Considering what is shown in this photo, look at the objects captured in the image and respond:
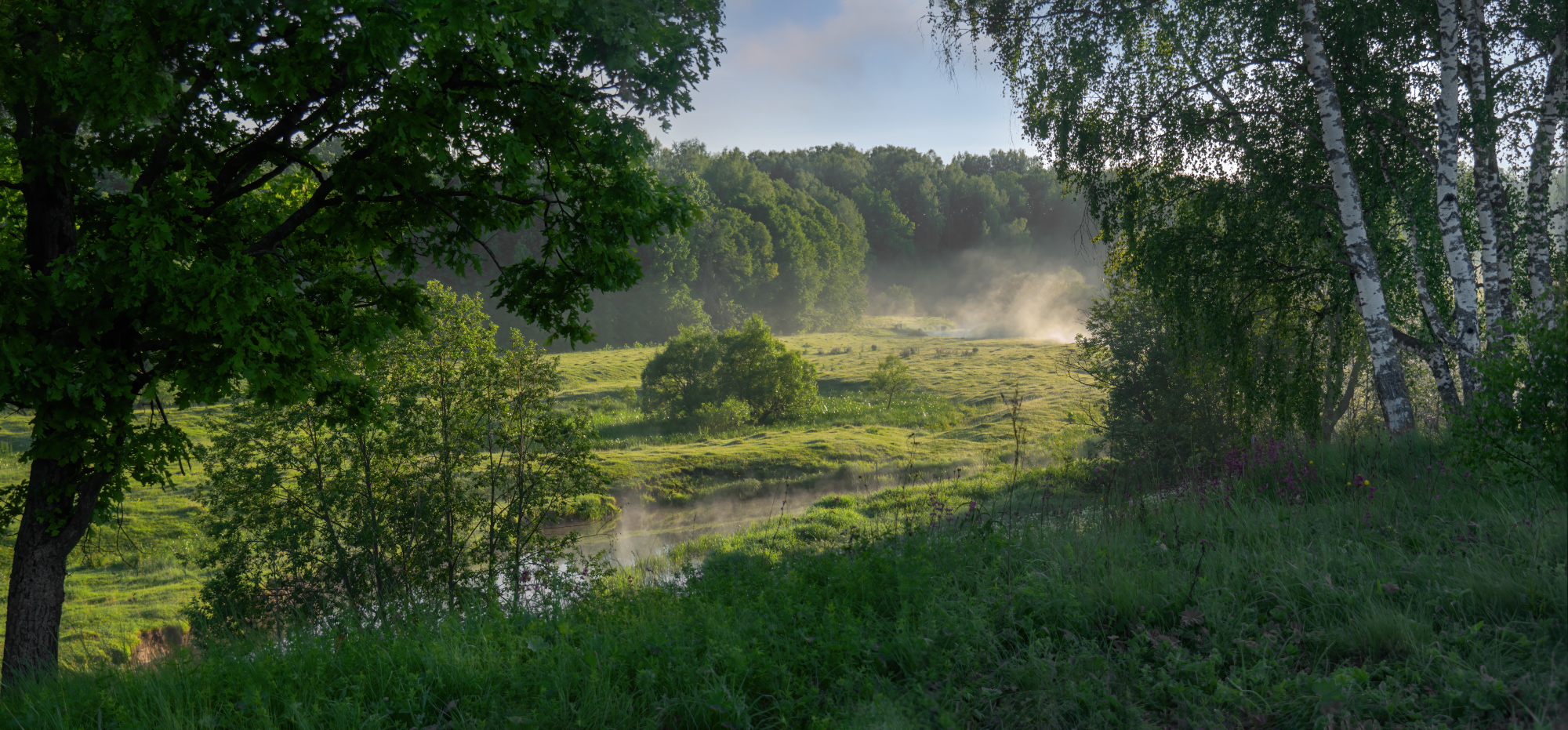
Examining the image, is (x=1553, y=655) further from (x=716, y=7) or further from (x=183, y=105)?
(x=183, y=105)

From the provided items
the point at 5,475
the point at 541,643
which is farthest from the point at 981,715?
the point at 5,475

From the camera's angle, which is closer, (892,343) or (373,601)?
(373,601)

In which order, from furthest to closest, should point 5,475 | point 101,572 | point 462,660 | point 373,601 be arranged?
point 5,475 < point 101,572 < point 373,601 < point 462,660

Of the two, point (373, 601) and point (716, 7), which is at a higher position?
point (716, 7)

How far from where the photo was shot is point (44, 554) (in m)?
6.69

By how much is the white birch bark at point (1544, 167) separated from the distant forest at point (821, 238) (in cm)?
4024

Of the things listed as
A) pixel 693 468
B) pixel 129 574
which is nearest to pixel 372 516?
pixel 129 574

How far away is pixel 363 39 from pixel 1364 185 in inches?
431

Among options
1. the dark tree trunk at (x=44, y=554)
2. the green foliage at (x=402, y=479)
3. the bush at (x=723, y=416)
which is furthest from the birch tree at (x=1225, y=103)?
the bush at (x=723, y=416)

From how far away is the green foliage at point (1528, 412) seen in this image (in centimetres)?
459

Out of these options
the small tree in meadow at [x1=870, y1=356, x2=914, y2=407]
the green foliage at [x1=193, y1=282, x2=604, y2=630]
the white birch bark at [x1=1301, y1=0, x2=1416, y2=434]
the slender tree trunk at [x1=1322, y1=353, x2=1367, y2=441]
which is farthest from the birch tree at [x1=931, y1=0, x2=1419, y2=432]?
the small tree in meadow at [x1=870, y1=356, x2=914, y2=407]

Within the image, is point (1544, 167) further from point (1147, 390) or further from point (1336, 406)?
point (1147, 390)

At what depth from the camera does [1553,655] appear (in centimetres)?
350

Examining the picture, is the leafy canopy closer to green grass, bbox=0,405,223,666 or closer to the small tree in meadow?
green grass, bbox=0,405,223,666
